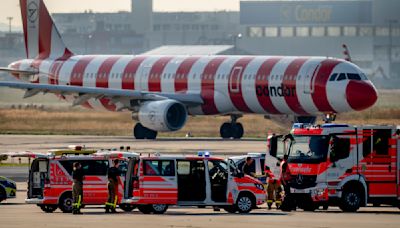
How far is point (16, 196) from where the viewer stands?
40.8 metres

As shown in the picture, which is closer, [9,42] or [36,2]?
[36,2]

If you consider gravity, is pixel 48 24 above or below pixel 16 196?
above

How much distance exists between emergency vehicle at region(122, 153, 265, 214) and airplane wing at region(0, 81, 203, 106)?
34.2 metres

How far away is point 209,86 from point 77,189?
35.2 m

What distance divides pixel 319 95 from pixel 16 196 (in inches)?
1036

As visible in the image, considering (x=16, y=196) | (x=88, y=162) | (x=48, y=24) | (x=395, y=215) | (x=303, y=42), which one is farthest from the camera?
(x=303, y=42)

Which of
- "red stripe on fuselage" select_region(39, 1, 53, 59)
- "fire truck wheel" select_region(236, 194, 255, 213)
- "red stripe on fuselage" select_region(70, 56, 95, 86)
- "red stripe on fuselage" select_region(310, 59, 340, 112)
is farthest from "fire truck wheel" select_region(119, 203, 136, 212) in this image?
"red stripe on fuselage" select_region(39, 1, 53, 59)

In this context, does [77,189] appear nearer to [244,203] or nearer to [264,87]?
[244,203]

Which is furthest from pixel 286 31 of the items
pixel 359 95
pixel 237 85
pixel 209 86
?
pixel 359 95

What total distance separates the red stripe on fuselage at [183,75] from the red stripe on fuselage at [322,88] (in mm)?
8964

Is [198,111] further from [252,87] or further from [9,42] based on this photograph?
[9,42]

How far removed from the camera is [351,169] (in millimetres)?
35531

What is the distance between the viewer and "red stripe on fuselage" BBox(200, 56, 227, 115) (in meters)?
69.5

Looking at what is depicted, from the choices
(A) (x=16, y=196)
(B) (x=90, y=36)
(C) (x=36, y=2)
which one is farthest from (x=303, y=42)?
(A) (x=16, y=196)
